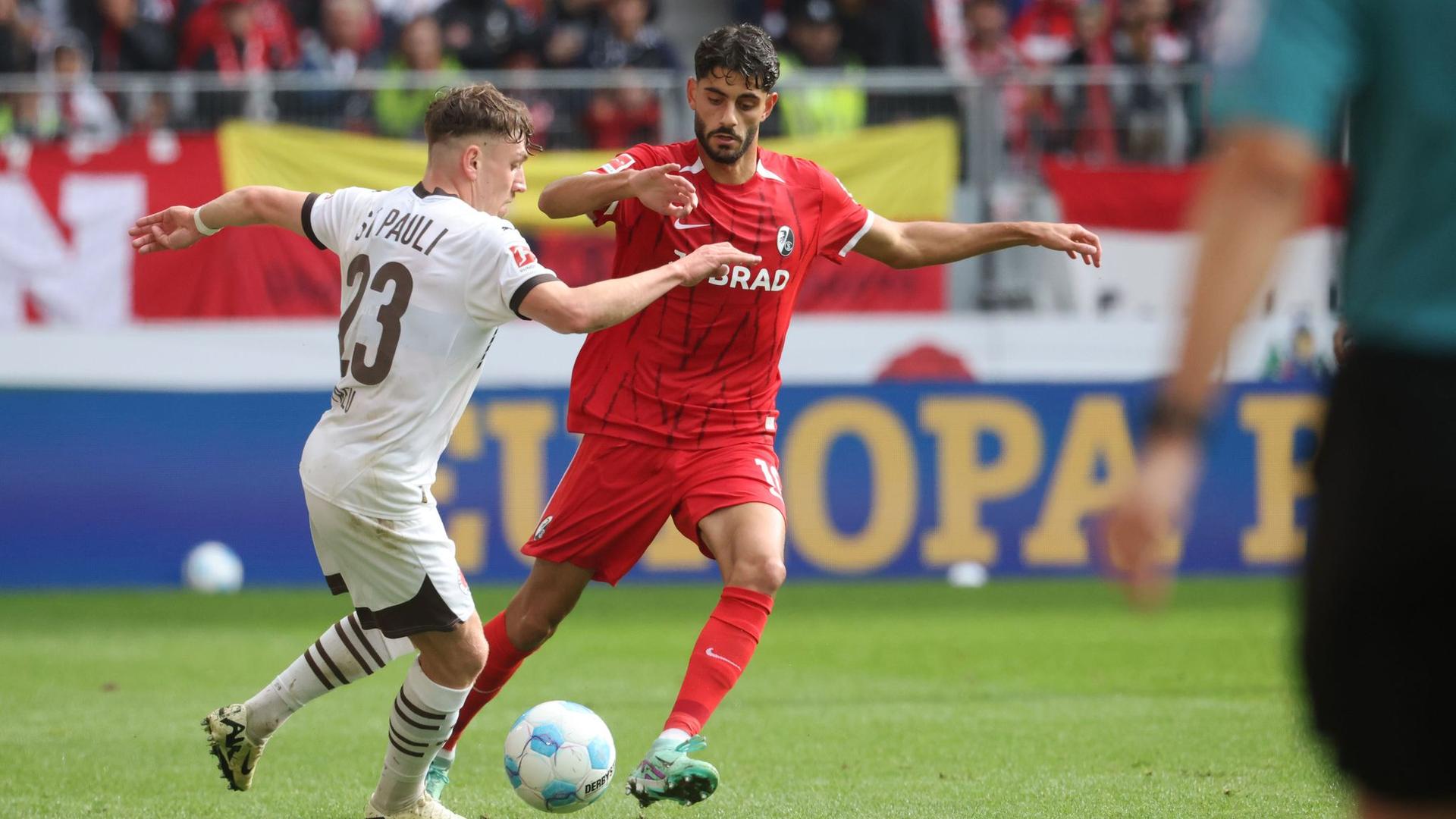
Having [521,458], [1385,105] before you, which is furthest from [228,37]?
[1385,105]

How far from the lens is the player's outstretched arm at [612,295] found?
4941mm

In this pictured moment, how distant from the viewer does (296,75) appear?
582 inches

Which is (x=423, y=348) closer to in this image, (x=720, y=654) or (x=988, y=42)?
(x=720, y=654)

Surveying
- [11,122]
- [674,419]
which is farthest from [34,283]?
[674,419]

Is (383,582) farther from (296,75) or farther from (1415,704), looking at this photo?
(296,75)

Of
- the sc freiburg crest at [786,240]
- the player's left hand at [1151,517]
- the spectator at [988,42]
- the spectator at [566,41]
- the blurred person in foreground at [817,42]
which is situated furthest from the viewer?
the spectator at [988,42]

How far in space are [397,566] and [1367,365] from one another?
3317 mm

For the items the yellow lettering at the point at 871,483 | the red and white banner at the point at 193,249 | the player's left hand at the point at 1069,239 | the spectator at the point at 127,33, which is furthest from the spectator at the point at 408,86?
the player's left hand at the point at 1069,239

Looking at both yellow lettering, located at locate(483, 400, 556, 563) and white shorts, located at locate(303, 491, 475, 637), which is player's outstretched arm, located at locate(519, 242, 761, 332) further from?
yellow lettering, located at locate(483, 400, 556, 563)

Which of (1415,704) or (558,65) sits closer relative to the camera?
(1415,704)

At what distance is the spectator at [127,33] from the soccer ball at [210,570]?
464 centimetres

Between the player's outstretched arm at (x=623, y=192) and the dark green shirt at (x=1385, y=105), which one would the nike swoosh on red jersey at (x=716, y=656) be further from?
the dark green shirt at (x=1385, y=105)

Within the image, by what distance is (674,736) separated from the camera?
513 cm

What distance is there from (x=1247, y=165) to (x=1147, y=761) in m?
4.68
